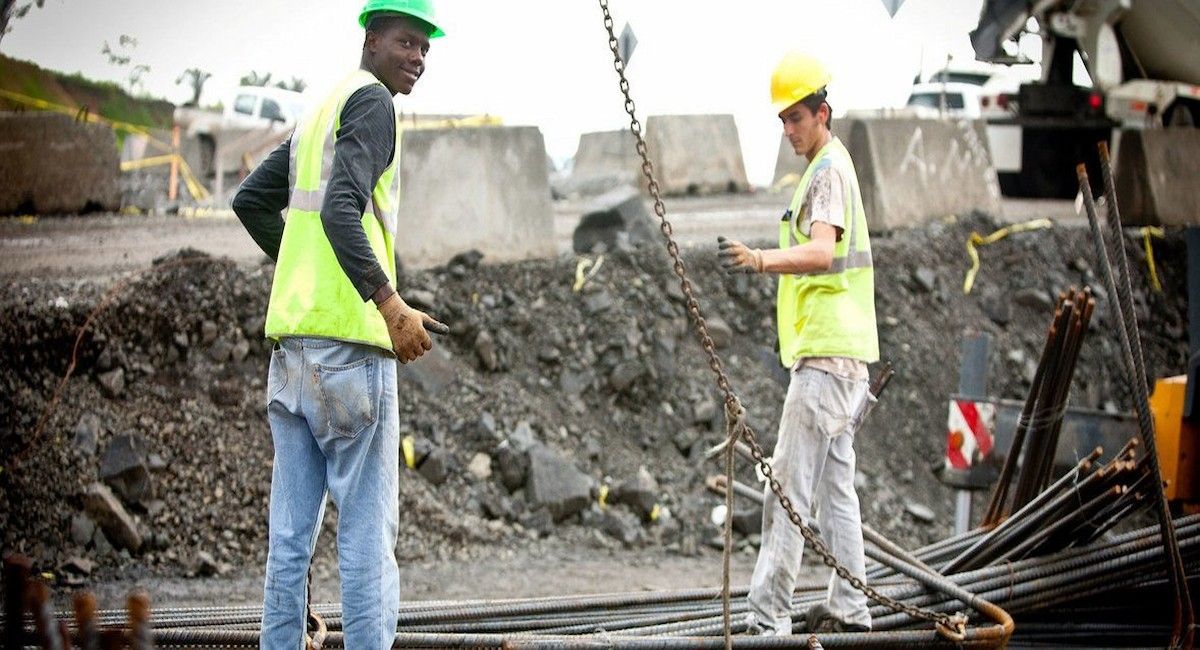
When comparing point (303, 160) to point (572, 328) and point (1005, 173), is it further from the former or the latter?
point (1005, 173)

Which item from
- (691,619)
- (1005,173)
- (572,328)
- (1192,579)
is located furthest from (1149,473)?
(1005,173)

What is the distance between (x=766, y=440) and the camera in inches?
388

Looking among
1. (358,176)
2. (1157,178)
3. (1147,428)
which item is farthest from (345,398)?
(1157,178)

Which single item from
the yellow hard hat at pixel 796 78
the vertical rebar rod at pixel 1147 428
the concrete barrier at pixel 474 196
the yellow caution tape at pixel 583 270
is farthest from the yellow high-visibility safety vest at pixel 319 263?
the yellow caution tape at pixel 583 270

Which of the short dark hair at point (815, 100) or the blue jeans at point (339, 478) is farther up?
the short dark hair at point (815, 100)

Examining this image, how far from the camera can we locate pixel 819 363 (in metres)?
5.61

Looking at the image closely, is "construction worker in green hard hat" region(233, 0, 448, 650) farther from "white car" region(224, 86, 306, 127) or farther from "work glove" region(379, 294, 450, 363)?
"white car" region(224, 86, 306, 127)

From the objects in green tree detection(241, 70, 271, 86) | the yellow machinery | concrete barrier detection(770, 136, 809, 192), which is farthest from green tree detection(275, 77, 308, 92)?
the yellow machinery

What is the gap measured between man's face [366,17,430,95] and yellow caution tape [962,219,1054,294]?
908 centimetres

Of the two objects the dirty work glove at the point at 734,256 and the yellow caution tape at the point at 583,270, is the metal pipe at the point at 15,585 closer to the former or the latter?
the dirty work glove at the point at 734,256

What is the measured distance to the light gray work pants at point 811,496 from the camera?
559 cm

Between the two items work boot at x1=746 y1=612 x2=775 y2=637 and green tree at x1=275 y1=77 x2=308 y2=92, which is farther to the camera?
green tree at x1=275 y1=77 x2=308 y2=92

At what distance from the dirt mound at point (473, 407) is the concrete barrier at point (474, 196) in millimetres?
268

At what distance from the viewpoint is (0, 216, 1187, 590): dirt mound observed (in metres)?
7.54
